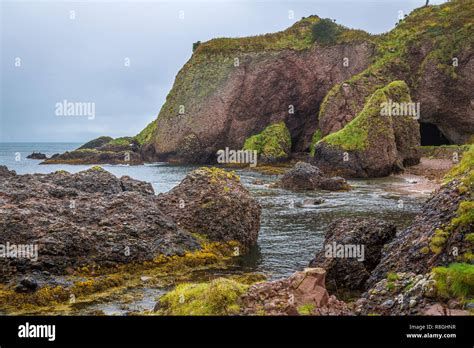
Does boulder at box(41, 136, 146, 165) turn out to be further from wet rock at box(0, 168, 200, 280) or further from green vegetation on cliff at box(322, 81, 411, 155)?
wet rock at box(0, 168, 200, 280)

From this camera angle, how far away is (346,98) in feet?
291

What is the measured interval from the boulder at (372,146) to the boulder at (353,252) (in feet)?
151

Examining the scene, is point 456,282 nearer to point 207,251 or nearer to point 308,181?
point 207,251

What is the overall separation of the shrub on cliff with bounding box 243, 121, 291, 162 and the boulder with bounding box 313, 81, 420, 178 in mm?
23510

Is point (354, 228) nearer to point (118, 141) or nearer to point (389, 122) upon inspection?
point (389, 122)

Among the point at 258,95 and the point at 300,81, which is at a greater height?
the point at 300,81

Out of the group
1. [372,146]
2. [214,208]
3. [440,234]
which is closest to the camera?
[440,234]

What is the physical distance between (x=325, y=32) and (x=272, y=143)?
3391 cm

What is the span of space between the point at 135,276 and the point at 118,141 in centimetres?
12443

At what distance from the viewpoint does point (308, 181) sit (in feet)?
179

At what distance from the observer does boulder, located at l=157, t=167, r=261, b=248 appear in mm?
25703

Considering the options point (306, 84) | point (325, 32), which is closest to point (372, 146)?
point (306, 84)

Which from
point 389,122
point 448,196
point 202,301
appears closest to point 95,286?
point 202,301

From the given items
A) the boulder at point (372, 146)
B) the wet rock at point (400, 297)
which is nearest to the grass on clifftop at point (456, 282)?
the wet rock at point (400, 297)
